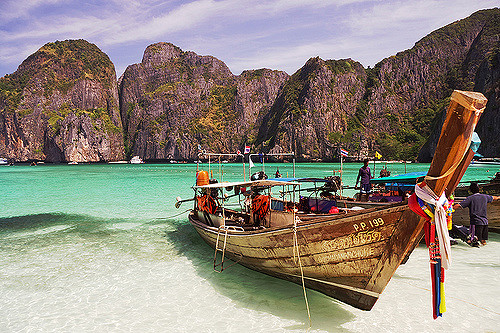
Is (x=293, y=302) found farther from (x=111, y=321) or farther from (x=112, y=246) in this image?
(x=112, y=246)

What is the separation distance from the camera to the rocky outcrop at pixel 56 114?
159000mm

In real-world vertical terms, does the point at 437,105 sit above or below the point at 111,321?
above

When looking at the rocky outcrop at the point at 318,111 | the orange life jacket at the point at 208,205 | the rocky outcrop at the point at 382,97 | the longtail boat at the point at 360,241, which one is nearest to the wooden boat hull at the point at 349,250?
the longtail boat at the point at 360,241

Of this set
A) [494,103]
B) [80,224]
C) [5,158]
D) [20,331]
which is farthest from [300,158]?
[5,158]

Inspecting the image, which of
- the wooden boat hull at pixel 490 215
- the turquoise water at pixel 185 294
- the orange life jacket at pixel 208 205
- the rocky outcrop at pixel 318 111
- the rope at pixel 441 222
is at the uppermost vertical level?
the rocky outcrop at pixel 318 111

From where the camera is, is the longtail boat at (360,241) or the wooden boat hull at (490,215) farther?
the wooden boat hull at (490,215)

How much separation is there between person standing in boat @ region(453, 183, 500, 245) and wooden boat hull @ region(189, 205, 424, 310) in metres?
5.81

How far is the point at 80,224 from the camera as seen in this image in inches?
640

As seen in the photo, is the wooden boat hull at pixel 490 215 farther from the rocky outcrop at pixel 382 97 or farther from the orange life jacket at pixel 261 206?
the rocky outcrop at pixel 382 97

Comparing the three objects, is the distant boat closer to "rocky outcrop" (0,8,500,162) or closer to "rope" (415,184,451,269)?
"rocky outcrop" (0,8,500,162)

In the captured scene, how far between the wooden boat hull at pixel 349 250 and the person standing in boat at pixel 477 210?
19.1 ft

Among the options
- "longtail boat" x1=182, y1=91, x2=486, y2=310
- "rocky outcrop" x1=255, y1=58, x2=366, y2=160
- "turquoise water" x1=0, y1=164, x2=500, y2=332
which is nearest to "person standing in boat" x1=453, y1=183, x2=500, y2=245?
"turquoise water" x1=0, y1=164, x2=500, y2=332

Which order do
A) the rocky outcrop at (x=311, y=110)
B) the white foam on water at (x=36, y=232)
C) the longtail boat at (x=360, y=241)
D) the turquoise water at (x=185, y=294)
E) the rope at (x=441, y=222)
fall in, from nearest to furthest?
the longtail boat at (x=360, y=241) < the rope at (x=441, y=222) < the turquoise water at (x=185, y=294) < the white foam on water at (x=36, y=232) < the rocky outcrop at (x=311, y=110)

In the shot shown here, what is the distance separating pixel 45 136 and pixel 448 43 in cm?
23456
